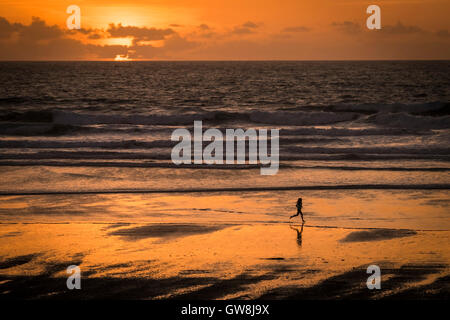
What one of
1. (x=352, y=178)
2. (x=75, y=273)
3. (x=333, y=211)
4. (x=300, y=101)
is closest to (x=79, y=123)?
(x=300, y=101)

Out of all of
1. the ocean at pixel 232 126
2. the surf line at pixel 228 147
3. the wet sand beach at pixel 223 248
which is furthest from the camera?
the surf line at pixel 228 147

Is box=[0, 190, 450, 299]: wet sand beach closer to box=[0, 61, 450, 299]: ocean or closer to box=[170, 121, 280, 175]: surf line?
box=[0, 61, 450, 299]: ocean

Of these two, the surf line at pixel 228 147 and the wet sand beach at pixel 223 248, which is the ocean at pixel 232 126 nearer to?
the surf line at pixel 228 147

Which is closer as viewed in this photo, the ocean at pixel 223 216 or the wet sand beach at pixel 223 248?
the wet sand beach at pixel 223 248

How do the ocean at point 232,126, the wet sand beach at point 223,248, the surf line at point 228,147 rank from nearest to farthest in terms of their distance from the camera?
the wet sand beach at point 223,248 < the ocean at point 232,126 < the surf line at point 228,147

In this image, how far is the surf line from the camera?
71.7 feet

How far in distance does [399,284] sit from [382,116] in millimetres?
32584

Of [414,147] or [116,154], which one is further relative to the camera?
[414,147]

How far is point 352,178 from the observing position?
18000 millimetres

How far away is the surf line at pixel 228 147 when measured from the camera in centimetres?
2184

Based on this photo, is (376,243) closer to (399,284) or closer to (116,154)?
(399,284)

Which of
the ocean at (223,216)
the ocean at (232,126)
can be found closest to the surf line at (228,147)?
the ocean at (232,126)
